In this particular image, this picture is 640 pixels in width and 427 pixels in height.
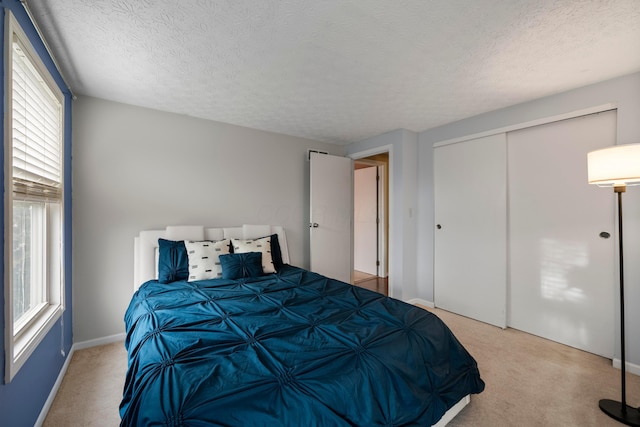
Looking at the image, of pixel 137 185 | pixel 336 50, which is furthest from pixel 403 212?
pixel 137 185

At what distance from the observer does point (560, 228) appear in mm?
2719

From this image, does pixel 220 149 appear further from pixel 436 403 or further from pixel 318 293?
pixel 436 403

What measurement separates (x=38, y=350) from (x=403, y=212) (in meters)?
3.58

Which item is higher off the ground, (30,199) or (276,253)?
(30,199)

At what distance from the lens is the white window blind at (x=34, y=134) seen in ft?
4.91

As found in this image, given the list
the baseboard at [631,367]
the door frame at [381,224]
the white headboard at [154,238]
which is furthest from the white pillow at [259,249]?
the baseboard at [631,367]

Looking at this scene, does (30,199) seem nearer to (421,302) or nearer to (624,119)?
(421,302)

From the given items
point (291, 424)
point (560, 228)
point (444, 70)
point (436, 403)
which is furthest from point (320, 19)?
point (560, 228)

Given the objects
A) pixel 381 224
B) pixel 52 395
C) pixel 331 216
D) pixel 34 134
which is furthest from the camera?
pixel 381 224

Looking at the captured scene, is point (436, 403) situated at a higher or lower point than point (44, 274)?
lower

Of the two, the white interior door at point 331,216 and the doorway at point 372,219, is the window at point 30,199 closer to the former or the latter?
the white interior door at point 331,216

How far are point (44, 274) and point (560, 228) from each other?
440 cm

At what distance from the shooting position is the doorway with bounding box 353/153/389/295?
5449mm

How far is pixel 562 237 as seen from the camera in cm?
271
